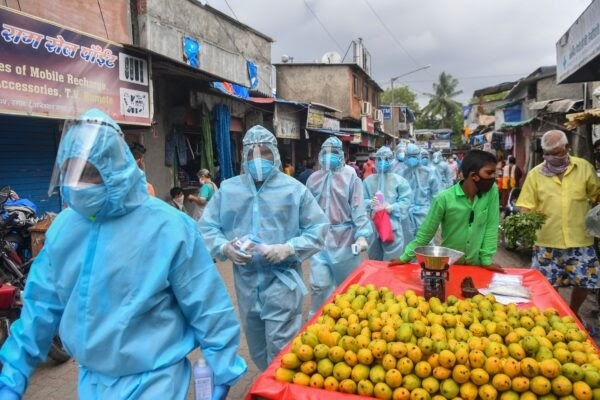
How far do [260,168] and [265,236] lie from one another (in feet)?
1.59

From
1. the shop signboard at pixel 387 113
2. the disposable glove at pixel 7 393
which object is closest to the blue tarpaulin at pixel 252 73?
the disposable glove at pixel 7 393

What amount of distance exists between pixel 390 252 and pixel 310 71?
21.2m

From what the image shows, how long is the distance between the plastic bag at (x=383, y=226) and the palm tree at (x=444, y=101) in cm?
5664

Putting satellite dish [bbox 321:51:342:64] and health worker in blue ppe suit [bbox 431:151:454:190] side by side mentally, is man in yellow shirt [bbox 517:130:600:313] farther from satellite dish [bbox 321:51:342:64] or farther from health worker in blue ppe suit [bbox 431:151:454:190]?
satellite dish [bbox 321:51:342:64]

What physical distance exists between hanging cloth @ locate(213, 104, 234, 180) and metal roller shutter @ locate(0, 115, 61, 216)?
4.31 metres

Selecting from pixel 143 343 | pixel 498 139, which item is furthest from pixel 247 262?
pixel 498 139

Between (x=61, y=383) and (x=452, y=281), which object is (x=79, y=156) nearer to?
(x=452, y=281)

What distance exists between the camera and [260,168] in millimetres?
3367

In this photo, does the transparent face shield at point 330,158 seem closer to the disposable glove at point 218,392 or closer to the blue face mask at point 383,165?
the blue face mask at point 383,165

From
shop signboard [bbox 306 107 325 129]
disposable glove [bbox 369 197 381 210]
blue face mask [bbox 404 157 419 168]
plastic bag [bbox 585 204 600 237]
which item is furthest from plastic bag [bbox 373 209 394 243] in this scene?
shop signboard [bbox 306 107 325 129]

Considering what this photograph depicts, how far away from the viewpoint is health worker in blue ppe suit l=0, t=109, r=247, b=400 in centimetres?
183

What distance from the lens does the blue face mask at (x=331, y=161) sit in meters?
5.18

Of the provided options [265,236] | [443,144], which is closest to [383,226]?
[265,236]

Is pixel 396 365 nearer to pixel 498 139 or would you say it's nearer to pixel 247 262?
pixel 247 262
